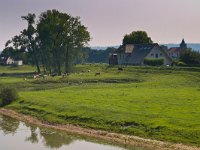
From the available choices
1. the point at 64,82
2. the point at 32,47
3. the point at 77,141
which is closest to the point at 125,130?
the point at 77,141

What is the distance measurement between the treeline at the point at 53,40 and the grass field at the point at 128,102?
74.4 ft

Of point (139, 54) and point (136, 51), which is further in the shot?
point (136, 51)

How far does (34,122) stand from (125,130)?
16.5 meters

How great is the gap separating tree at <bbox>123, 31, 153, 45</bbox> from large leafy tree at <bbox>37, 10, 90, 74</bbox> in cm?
1895

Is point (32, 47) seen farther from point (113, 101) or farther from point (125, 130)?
point (125, 130)

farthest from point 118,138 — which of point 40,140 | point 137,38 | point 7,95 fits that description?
point 137,38

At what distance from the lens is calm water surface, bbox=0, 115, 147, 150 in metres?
46.3

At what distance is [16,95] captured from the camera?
75.3m

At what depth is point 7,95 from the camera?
74.1m

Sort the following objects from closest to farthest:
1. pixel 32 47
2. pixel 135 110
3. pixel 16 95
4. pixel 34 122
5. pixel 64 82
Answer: pixel 135 110 → pixel 34 122 → pixel 16 95 → pixel 64 82 → pixel 32 47

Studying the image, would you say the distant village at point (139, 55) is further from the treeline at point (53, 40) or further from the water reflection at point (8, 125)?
the water reflection at point (8, 125)

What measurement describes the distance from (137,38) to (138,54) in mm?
16264

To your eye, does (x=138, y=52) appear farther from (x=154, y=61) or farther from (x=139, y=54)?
(x=154, y=61)

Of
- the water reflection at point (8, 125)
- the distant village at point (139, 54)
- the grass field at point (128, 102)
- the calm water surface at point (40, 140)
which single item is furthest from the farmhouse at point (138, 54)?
the calm water surface at point (40, 140)
